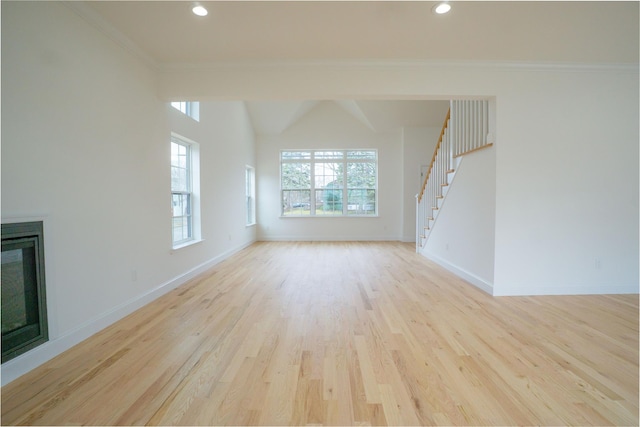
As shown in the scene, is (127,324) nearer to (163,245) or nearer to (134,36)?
(163,245)

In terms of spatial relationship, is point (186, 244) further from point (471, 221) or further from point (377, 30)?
point (471, 221)

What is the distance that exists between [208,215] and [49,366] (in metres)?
3.01

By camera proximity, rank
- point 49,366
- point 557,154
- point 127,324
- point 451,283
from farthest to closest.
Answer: point 451,283 < point 557,154 < point 127,324 < point 49,366

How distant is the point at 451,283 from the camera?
3715 millimetres

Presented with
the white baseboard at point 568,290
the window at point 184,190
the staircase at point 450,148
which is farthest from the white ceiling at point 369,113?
the white baseboard at point 568,290

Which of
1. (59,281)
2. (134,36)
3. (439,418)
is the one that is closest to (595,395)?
(439,418)

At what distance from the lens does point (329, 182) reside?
801cm

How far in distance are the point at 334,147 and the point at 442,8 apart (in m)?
5.66

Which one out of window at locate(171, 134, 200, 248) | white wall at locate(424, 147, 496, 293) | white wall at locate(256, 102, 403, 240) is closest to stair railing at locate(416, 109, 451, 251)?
white wall at locate(424, 147, 496, 293)

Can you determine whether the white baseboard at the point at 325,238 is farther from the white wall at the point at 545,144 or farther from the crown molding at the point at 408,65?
the crown molding at the point at 408,65

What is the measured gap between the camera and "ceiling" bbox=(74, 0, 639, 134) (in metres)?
2.19

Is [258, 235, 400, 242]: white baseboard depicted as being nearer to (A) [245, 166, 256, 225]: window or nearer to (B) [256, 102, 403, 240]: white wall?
(B) [256, 102, 403, 240]: white wall

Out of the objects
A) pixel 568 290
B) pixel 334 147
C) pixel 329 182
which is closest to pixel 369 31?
pixel 568 290

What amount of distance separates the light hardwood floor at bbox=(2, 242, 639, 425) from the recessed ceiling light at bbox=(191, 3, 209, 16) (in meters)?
2.57
